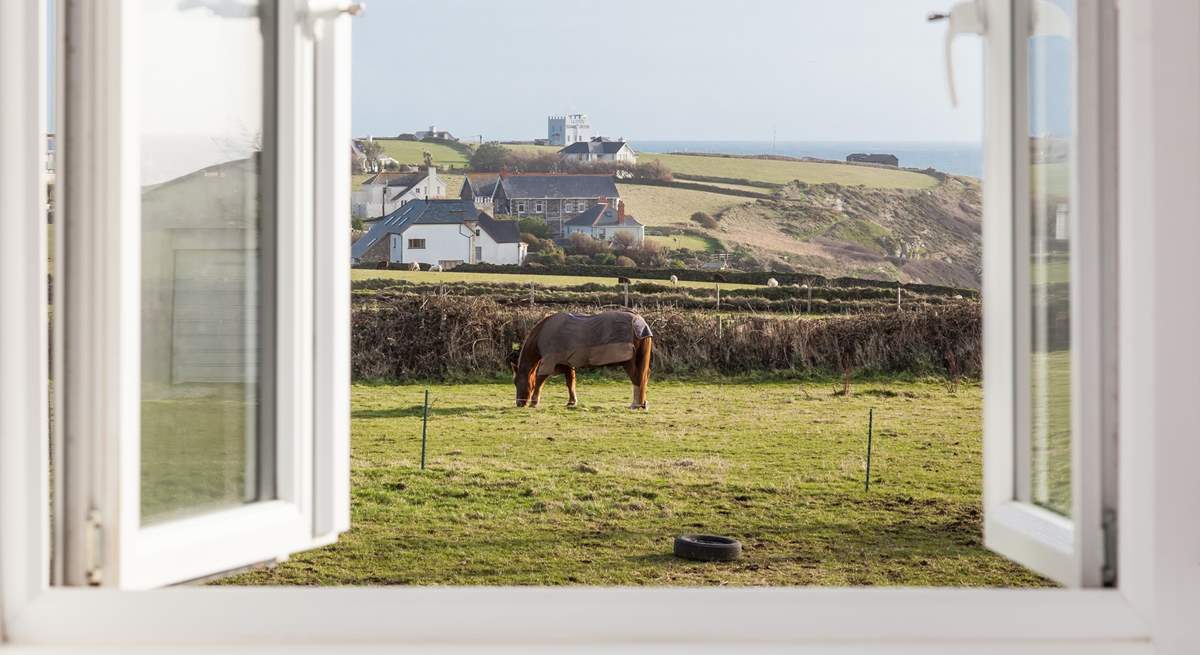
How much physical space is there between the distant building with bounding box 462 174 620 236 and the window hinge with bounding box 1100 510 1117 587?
9.59 meters

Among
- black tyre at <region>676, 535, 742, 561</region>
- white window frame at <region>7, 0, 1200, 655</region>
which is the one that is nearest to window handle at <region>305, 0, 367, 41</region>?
white window frame at <region>7, 0, 1200, 655</region>

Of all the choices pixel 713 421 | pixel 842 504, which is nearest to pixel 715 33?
pixel 713 421

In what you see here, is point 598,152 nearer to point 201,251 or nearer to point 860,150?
point 860,150

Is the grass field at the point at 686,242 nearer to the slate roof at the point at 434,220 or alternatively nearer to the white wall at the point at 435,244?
the slate roof at the point at 434,220

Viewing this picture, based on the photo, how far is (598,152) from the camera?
10531 millimetres

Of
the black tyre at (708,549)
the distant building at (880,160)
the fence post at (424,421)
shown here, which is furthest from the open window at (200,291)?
the distant building at (880,160)

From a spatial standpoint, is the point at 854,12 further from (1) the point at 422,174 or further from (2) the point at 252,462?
(2) the point at 252,462

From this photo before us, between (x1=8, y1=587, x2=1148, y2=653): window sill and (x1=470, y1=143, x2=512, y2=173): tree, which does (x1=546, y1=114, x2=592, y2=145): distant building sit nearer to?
(x1=470, y1=143, x2=512, y2=173): tree

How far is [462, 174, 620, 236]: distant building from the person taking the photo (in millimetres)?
10305

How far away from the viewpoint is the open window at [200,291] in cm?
76

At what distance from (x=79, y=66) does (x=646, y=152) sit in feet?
32.8

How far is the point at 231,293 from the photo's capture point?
0.91 m

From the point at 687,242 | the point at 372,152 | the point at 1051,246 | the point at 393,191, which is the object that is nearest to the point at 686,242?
the point at 687,242

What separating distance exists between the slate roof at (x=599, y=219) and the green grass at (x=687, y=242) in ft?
0.79
